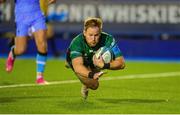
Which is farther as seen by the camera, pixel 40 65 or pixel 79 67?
pixel 40 65

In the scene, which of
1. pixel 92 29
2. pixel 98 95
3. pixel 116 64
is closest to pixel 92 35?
pixel 92 29

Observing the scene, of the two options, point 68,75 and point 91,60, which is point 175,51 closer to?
point 68,75

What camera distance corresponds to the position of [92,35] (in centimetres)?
991

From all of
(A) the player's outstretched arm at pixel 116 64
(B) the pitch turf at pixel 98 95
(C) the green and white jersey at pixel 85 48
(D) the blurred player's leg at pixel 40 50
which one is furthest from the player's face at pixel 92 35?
(D) the blurred player's leg at pixel 40 50

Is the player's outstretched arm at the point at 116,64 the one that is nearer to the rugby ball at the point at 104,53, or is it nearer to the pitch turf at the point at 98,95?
the rugby ball at the point at 104,53

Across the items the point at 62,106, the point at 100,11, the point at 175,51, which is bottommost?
the point at 175,51

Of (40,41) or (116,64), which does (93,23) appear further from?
(40,41)

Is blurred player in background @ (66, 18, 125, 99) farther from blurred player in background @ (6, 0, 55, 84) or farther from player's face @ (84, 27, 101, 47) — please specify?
blurred player in background @ (6, 0, 55, 84)

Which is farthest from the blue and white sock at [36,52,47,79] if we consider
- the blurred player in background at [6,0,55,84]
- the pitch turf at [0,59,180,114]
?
the pitch turf at [0,59,180,114]

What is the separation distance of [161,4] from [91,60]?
14.7 metres

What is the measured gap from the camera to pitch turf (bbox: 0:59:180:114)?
9445mm

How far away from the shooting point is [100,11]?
24750 mm

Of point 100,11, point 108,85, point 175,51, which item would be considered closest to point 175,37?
point 175,51

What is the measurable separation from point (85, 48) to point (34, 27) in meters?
3.21
